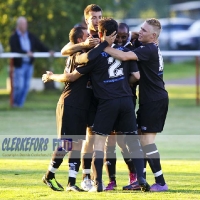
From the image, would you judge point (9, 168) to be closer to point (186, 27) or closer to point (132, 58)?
point (132, 58)

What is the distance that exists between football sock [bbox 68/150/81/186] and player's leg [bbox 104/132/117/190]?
1.57 ft

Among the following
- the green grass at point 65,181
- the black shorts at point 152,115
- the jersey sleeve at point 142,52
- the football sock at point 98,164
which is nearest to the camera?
the green grass at point 65,181

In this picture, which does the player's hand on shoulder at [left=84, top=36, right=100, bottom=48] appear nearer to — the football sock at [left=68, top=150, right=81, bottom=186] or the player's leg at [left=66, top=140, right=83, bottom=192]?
the player's leg at [left=66, top=140, right=83, bottom=192]

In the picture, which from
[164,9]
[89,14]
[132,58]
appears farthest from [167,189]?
[164,9]

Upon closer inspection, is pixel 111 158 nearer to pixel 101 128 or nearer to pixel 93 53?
pixel 101 128

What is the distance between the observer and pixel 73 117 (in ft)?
26.0

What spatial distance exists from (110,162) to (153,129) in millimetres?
713

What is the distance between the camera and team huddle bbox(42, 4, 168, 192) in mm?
7760

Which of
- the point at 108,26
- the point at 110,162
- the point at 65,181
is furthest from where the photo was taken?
the point at 65,181

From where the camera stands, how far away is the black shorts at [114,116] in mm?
7758

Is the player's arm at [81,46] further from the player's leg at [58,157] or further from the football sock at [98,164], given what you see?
the football sock at [98,164]

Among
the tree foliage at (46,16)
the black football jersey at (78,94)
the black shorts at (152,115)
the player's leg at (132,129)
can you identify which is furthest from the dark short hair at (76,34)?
the tree foliage at (46,16)

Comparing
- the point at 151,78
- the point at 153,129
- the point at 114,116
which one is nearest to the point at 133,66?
the point at 151,78

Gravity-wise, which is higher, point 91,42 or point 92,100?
point 91,42
